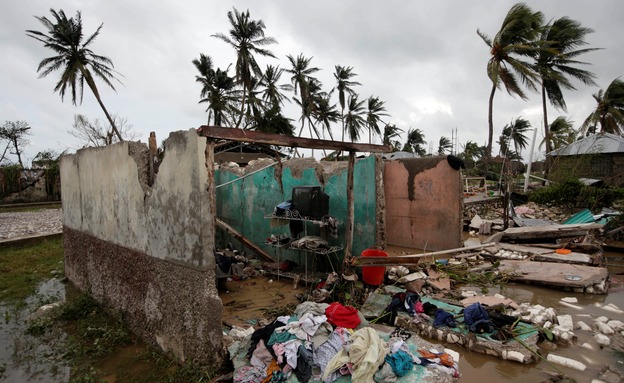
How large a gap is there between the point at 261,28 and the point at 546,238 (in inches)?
874

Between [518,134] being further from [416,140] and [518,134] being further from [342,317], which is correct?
[342,317]

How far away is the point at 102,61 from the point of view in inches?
896

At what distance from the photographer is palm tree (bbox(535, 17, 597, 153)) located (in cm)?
1947

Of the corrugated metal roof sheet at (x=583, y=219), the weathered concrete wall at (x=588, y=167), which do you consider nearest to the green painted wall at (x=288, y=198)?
the corrugated metal roof sheet at (x=583, y=219)

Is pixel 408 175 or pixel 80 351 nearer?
pixel 80 351

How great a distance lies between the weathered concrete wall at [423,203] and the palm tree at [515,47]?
12.8 meters

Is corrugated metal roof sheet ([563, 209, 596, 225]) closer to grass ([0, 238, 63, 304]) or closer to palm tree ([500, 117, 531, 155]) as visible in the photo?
grass ([0, 238, 63, 304])

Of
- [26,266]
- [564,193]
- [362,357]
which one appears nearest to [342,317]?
[362,357]

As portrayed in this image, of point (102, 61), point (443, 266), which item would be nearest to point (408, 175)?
point (443, 266)

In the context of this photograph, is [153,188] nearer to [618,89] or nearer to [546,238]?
[546,238]

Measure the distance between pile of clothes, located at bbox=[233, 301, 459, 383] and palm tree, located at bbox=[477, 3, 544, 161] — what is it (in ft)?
59.9

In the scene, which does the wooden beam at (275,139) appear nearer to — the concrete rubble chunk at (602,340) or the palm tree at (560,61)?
the concrete rubble chunk at (602,340)

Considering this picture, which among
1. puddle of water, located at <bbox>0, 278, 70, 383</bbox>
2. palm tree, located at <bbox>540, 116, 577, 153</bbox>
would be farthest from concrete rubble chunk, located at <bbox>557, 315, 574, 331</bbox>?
palm tree, located at <bbox>540, 116, 577, 153</bbox>

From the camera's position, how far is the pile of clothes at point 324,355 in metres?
2.91
